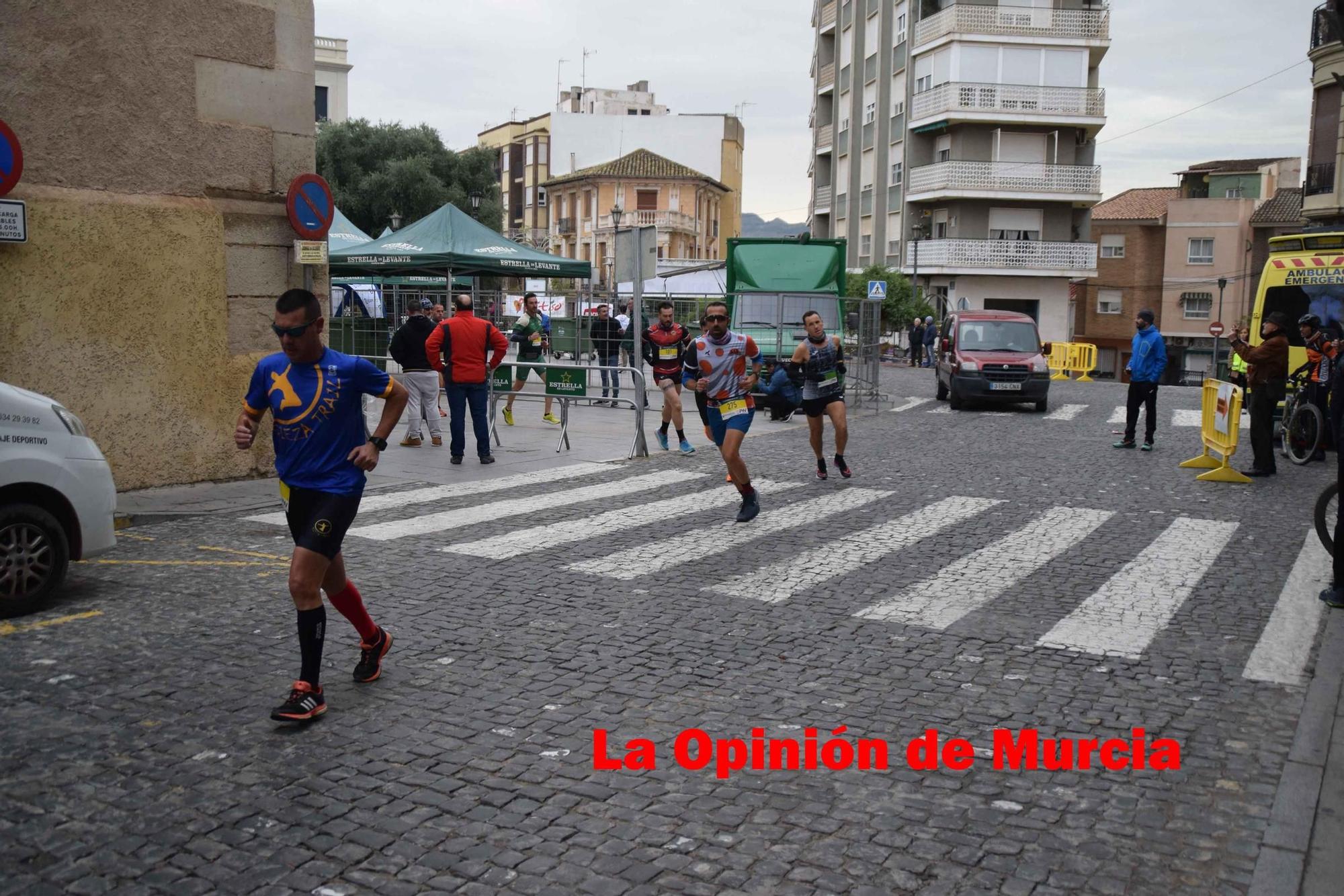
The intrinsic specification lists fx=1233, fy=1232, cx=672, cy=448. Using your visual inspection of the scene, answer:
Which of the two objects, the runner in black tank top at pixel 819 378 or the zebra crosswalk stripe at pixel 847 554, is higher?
the runner in black tank top at pixel 819 378

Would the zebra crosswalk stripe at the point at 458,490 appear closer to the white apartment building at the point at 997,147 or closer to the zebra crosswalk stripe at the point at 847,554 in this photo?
the zebra crosswalk stripe at the point at 847,554

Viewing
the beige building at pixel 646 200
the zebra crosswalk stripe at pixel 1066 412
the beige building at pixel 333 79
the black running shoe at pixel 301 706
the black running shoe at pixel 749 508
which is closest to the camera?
the black running shoe at pixel 301 706

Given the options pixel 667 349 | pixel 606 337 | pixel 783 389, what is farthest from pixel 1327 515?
pixel 606 337

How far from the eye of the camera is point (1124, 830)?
430cm

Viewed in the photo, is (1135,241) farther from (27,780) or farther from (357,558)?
(27,780)

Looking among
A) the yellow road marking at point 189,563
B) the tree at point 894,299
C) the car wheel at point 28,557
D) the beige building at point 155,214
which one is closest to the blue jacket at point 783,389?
the beige building at point 155,214

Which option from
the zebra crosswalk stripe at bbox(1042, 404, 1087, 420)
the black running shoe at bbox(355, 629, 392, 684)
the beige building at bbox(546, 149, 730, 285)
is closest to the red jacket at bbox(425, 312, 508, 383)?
the black running shoe at bbox(355, 629, 392, 684)

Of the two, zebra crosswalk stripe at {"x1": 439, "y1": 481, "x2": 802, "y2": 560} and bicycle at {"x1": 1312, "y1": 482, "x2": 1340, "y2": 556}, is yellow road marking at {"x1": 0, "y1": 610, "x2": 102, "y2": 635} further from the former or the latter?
bicycle at {"x1": 1312, "y1": 482, "x2": 1340, "y2": 556}

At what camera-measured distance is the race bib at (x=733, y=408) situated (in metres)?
10.7

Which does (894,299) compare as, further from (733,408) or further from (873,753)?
(873,753)

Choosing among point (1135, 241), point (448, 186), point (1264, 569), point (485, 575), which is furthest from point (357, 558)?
point (1135, 241)

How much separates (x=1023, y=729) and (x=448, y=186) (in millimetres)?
58120

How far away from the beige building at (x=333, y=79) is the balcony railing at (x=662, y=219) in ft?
68.6

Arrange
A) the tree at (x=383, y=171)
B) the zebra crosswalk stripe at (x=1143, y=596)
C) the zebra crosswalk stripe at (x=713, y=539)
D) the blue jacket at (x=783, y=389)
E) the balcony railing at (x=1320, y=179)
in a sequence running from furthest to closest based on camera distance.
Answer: the tree at (x=383, y=171), the balcony railing at (x=1320, y=179), the blue jacket at (x=783, y=389), the zebra crosswalk stripe at (x=713, y=539), the zebra crosswalk stripe at (x=1143, y=596)
